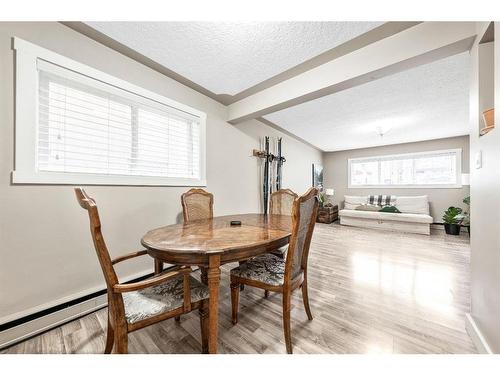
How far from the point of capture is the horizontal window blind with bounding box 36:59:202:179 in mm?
1540

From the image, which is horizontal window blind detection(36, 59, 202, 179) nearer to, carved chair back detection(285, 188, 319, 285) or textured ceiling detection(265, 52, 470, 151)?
carved chair back detection(285, 188, 319, 285)

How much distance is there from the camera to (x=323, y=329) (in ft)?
4.57

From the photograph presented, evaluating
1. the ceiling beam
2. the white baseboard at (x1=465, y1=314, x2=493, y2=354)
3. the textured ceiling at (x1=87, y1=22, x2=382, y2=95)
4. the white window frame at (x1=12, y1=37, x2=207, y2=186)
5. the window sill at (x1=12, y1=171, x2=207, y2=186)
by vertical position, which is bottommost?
the white baseboard at (x1=465, y1=314, x2=493, y2=354)

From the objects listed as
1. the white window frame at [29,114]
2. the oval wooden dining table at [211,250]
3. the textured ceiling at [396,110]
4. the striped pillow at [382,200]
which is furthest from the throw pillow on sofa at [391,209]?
the white window frame at [29,114]

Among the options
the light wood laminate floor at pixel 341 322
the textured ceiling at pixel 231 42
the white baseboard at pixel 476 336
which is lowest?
the light wood laminate floor at pixel 341 322

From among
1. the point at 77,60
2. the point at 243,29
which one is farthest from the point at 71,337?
the point at 243,29

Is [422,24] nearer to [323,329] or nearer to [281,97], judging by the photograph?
[281,97]

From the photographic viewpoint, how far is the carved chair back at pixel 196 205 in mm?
2127

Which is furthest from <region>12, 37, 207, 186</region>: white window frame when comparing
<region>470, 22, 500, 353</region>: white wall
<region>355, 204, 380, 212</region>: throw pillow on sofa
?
<region>355, 204, 380, 212</region>: throw pillow on sofa

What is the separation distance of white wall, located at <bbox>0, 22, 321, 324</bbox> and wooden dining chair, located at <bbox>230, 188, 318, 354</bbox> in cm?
129

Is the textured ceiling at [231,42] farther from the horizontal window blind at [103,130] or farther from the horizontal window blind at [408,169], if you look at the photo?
the horizontal window blind at [408,169]

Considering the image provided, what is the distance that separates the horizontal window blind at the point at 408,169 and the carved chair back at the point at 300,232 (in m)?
5.73

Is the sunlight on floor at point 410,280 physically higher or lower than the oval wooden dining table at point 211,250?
lower
